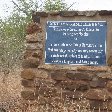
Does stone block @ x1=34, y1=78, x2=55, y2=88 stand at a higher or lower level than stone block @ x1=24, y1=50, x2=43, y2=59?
lower

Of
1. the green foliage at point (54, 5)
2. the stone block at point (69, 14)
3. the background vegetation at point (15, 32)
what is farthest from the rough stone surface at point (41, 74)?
the green foliage at point (54, 5)

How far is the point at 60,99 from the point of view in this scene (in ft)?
24.6

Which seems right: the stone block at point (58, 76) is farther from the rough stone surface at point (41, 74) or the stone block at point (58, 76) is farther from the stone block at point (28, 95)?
the stone block at point (28, 95)

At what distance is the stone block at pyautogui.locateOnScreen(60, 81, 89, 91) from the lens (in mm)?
7391

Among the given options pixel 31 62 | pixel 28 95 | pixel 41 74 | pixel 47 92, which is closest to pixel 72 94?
pixel 47 92

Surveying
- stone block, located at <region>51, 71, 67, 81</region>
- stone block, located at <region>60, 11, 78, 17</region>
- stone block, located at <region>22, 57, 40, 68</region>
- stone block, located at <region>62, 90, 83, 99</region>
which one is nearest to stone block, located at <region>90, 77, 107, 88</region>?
stone block, located at <region>62, 90, 83, 99</region>

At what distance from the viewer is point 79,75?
7.43m

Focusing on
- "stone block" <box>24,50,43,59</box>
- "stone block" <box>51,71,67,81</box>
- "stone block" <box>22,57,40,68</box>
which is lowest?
"stone block" <box>51,71,67,81</box>

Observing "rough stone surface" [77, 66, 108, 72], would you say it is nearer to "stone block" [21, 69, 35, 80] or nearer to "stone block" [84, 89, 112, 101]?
"stone block" [84, 89, 112, 101]

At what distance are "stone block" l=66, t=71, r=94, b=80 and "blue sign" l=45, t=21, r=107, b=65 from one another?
21 cm

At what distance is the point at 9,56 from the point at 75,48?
10.1 meters

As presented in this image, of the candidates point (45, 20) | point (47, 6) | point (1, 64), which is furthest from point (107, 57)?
point (47, 6)

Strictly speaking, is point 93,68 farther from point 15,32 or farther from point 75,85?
point 15,32

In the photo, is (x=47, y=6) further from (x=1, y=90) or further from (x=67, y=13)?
(x=67, y=13)
